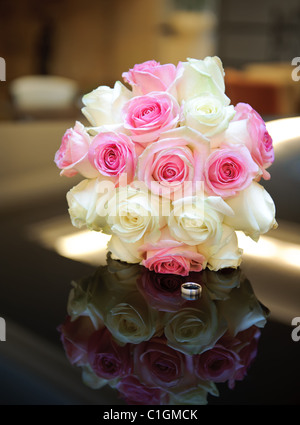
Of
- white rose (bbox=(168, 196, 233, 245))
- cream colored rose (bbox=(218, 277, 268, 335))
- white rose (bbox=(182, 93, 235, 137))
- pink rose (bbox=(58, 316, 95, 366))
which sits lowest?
pink rose (bbox=(58, 316, 95, 366))

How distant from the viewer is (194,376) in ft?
1.49

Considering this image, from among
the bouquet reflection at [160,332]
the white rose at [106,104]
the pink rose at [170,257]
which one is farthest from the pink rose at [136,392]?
the white rose at [106,104]

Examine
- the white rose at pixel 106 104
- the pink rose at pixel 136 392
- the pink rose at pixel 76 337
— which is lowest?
the pink rose at pixel 136 392

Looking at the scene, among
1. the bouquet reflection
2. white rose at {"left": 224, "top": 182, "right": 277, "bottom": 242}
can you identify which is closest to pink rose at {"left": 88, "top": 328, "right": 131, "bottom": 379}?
the bouquet reflection

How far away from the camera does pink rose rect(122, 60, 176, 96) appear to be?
690mm

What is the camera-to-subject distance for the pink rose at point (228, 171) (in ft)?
2.10

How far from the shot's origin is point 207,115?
633 mm

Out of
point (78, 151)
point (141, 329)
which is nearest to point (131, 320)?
point (141, 329)

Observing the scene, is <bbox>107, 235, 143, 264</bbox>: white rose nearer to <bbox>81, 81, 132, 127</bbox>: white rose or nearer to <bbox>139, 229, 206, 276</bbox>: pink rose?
<bbox>139, 229, 206, 276</bbox>: pink rose

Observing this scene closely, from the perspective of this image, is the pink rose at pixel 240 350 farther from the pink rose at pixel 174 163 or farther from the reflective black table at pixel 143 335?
the pink rose at pixel 174 163

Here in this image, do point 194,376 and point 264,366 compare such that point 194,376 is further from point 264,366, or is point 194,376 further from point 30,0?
point 30,0

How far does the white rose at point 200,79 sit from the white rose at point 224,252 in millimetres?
Result: 161

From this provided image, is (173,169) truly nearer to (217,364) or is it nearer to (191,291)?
(191,291)

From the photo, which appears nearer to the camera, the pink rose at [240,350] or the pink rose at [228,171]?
the pink rose at [240,350]
